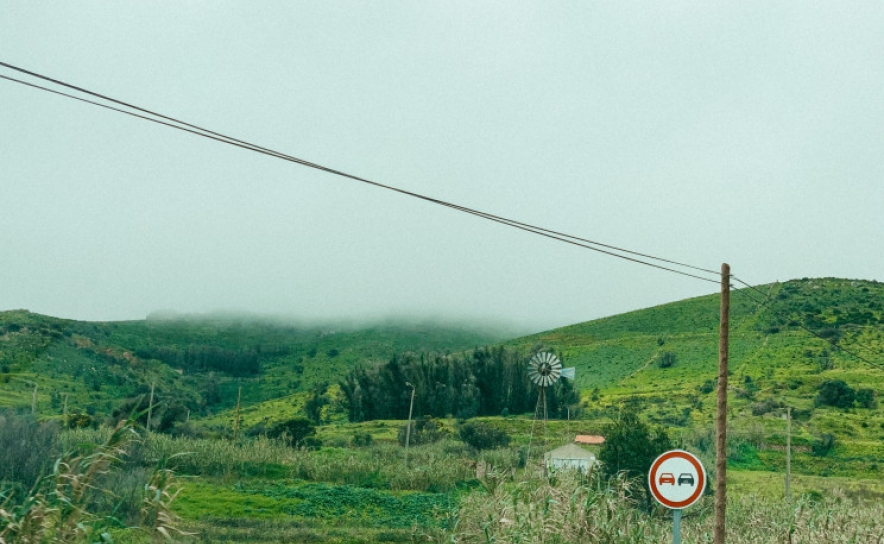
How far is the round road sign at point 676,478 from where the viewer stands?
12289 mm

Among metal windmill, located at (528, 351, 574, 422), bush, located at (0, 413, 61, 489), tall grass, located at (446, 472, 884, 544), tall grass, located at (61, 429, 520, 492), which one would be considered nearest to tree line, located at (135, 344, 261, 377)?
tall grass, located at (61, 429, 520, 492)

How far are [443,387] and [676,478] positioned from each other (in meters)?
71.0

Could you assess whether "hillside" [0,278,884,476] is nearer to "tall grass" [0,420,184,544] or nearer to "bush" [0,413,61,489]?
"bush" [0,413,61,489]

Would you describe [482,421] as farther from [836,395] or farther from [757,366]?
[836,395]

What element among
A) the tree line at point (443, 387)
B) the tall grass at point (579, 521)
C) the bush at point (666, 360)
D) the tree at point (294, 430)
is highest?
the bush at point (666, 360)

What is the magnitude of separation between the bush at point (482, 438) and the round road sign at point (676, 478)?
4366cm

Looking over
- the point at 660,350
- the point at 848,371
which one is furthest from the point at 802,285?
the point at 848,371

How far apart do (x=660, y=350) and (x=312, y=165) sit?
264ft

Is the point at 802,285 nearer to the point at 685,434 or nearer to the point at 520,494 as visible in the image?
the point at 685,434

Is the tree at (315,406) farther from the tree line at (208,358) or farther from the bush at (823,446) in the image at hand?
the bush at (823,446)

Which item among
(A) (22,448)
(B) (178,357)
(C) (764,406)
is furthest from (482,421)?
(A) (22,448)

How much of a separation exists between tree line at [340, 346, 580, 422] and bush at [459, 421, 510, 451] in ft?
67.6

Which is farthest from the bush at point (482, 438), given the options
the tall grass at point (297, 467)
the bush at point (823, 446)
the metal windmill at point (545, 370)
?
the bush at point (823, 446)

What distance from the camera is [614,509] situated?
15156 millimetres
